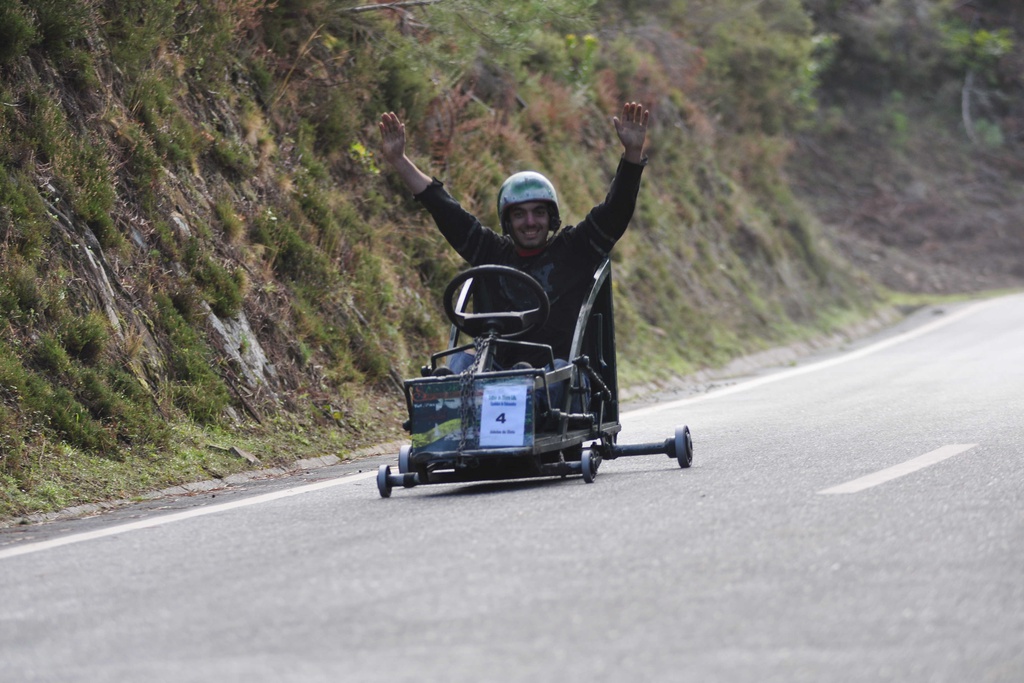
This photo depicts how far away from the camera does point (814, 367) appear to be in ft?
64.3

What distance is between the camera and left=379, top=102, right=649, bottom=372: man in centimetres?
827

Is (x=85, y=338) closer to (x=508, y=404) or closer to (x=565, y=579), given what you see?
(x=508, y=404)

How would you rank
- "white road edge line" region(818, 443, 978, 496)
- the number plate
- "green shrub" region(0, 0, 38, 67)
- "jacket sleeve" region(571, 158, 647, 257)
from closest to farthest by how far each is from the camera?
"white road edge line" region(818, 443, 978, 496), the number plate, "jacket sleeve" region(571, 158, 647, 257), "green shrub" region(0, 0, 38, 67)

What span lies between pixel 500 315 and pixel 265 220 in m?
6.02

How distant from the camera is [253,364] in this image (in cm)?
1150

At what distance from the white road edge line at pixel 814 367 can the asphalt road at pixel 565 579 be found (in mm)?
5675

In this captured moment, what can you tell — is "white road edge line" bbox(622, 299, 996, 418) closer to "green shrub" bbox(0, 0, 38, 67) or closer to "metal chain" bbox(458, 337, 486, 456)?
"green shrub" bbox(0, 0, 38, 67)

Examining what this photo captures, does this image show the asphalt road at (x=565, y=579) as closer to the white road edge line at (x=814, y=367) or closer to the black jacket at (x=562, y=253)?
the black jacket at (x=562, y=253)

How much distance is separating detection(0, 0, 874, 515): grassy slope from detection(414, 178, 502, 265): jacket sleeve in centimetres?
241

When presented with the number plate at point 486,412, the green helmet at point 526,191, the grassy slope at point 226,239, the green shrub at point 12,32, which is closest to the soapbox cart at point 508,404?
the number plate at point 486,412

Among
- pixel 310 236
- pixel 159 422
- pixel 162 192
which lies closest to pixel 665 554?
pixel 159 422

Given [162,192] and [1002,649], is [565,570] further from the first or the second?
[162,192]

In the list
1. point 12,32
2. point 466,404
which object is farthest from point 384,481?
point 12,32

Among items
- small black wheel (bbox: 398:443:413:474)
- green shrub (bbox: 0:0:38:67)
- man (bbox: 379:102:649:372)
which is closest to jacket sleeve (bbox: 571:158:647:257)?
man (bbox: 379:102:649:372)
